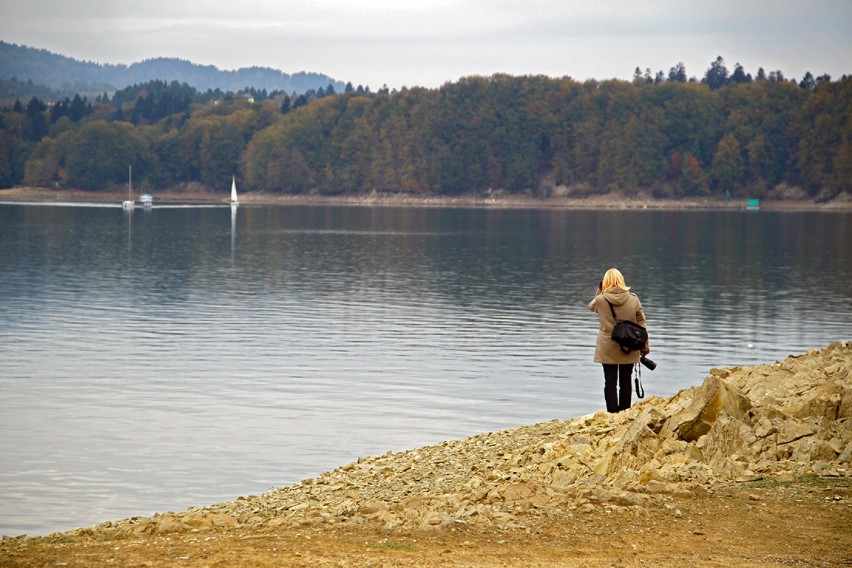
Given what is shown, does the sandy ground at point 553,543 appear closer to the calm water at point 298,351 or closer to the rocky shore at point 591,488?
the rocky shore at point 591,488

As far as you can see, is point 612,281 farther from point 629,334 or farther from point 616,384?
point 616,384

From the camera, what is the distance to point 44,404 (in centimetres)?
2330

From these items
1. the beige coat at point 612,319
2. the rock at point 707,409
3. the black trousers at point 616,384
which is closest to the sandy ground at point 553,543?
the rock at point 707,409

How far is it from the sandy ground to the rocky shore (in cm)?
3

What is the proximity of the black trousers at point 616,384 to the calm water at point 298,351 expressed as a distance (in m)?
4.32

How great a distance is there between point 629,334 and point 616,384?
933 millimetres

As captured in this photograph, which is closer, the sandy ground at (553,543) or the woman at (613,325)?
the sandy ground at (553,543)

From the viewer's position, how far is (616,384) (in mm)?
16984

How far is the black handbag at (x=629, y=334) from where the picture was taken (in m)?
16.4

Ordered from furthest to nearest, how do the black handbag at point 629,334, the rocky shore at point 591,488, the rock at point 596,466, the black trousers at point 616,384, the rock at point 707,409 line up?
the black trousers at point 616,384 < the black handbag at point 629,334 < the rock at point 707,409 < the rock at point 596,466 < the rocky shore at point 591,488

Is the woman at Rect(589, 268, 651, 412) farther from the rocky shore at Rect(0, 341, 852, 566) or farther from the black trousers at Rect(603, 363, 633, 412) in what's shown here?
the rocky shore at Rect(0, 341, 852, 566)

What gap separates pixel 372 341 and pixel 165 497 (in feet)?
55.6

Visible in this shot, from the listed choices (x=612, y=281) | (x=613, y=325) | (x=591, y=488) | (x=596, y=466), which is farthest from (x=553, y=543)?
(x=612, y=281)

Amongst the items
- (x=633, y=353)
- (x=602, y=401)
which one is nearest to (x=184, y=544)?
(x=633, y=353)
